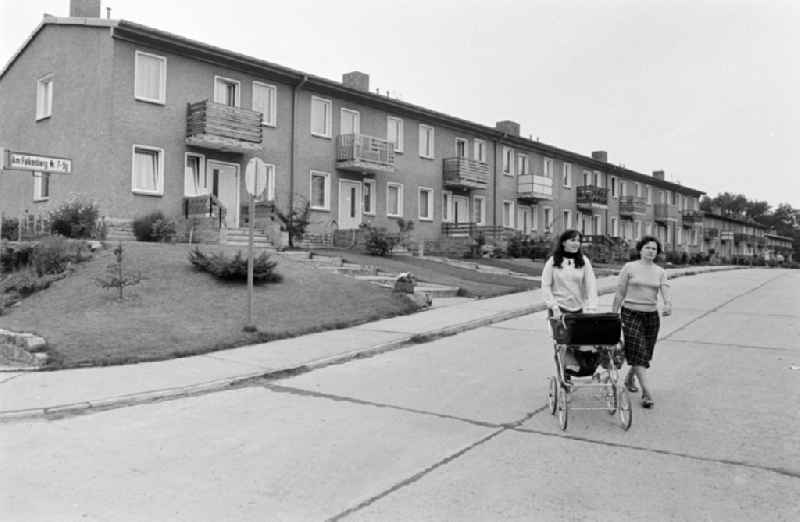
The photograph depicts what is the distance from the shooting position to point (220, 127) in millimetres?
21766

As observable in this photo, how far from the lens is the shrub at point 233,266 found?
1429 centimetres

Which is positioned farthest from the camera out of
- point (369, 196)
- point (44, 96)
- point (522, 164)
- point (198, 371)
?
point (522, 164)

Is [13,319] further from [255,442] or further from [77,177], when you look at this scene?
[77,177]

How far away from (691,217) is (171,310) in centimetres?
6178

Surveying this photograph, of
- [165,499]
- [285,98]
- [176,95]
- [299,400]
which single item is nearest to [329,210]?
[285,98]

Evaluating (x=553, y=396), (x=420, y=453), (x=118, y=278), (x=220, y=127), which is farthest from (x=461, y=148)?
(x=420, y=453)

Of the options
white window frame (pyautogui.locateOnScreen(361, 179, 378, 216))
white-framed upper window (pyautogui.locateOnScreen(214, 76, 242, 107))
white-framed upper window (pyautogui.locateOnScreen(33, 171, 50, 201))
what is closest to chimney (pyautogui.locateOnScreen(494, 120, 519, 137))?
white window frame (pyautogui.locateOnScreen(361, 179, 378, 216))

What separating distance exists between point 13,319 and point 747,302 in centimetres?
1723

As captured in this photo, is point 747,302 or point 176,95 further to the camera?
point 176,95

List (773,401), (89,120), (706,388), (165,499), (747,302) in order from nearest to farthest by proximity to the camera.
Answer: (165,499) → (773,401) → (706,388) → (747,302) → (89,120)

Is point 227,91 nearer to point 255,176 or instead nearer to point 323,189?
point 323,189


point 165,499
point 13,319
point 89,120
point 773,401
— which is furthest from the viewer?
point 89,120

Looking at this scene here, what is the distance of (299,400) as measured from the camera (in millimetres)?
7426

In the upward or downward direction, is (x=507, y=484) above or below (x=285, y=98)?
below
